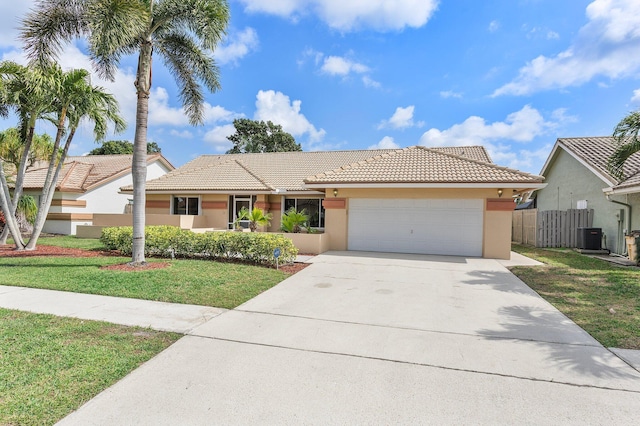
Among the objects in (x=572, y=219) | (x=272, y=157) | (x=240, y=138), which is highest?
(x=240, y=138)

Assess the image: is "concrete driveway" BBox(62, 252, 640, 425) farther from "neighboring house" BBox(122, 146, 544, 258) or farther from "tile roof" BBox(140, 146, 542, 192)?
"tile roof" BBox(140, 146, 542, 192)

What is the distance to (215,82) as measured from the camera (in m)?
12.4

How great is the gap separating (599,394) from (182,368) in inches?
178

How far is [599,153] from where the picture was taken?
1700cm

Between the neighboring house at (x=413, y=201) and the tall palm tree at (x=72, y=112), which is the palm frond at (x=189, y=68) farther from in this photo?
the neighboring house at (x=413, y=201)

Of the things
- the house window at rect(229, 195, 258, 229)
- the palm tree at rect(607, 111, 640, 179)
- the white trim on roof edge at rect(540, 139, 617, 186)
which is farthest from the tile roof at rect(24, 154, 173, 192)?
the white trim on roof edge at rect(540, 139, 617, 186)

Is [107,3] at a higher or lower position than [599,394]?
higher

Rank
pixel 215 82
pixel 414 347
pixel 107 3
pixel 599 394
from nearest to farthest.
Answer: pixel 599 394
pixel 414 347
pixel 107 3
pixel 215 82

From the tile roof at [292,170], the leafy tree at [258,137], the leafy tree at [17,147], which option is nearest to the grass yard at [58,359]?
the tile roof at [292,170]

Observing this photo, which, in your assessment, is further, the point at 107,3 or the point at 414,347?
the point at 107,3

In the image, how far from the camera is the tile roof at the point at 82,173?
21930 mm

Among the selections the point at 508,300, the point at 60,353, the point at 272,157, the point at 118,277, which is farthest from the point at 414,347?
the point at 272,157

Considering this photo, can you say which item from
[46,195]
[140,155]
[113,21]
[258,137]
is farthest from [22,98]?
[258,137]

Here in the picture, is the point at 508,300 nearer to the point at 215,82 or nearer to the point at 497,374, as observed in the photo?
the point at 497,374
